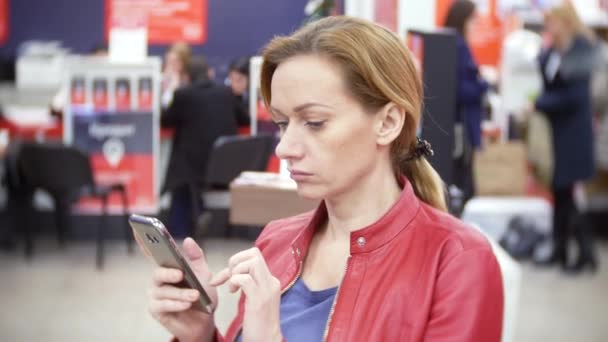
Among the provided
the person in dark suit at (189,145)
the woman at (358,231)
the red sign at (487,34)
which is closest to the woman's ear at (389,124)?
the woman at (358,231)

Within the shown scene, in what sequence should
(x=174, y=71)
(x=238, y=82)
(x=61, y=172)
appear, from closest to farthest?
(x=238, y=82) → (x=61, y=172) → (x=174, y=71)

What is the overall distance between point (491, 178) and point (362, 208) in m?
6.55

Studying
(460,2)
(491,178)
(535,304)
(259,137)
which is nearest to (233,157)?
(259,137)

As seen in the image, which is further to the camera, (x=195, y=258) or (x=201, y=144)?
(x=201, y=144)

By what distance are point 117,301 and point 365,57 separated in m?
4.68

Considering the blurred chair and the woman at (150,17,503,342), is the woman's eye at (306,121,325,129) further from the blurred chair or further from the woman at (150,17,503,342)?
the blurred chair

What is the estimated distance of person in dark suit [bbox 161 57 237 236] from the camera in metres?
6.24

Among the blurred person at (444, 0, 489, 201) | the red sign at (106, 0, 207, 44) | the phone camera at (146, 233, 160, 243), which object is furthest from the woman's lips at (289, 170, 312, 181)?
the red sign at (106, 0, 207, 44)

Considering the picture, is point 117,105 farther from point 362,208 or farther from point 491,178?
point 362,208

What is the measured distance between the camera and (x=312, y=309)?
5.53 ft

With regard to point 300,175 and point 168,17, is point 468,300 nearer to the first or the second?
point 300,175

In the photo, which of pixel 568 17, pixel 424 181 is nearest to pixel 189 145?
pixel 568 17

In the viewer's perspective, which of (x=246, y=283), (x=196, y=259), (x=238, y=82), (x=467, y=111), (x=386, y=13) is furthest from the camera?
(x=467, y=111)

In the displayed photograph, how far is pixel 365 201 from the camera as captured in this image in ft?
5.52
